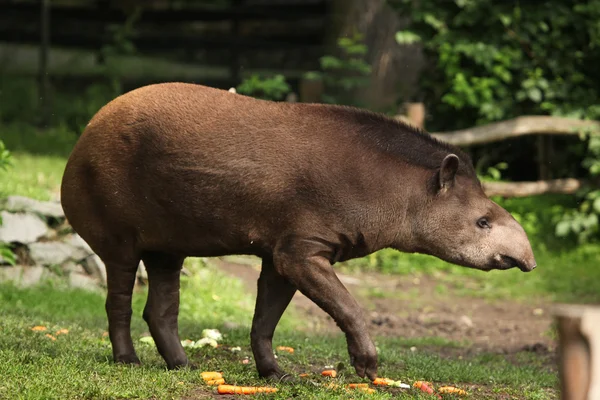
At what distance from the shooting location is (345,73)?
1633cm

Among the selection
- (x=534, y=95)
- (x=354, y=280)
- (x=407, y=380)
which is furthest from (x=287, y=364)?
(x=534, y=95)

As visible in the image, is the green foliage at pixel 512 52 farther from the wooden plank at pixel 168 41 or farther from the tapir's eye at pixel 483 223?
the tapir's eye at pixel 483 223

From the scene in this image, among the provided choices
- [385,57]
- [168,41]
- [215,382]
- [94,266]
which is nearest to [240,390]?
[215,382]

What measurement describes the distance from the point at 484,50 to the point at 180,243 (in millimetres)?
8630

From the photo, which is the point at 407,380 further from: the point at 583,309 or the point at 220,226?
the point at 583,309

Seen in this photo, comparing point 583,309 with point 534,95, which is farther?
point 534,95

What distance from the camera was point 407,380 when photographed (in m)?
7.00

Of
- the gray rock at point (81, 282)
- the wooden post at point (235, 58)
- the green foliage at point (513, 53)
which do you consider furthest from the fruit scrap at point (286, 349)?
the wooden post at point (235, 58)

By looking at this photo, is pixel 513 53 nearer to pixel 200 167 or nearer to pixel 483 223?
pixel 483 223

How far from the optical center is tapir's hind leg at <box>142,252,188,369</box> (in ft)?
22.7

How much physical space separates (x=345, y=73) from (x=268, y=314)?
1005 cm

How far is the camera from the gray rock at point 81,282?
10398mm

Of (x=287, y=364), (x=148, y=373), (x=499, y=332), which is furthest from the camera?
(x=499, y=332)

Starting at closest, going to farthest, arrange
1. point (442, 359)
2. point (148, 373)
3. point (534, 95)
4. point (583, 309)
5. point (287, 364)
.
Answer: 1. point (583, 309)
2. point (148, 373)
3. point (287, 364)
4. point (442, 359)
5. point (534, 95)
